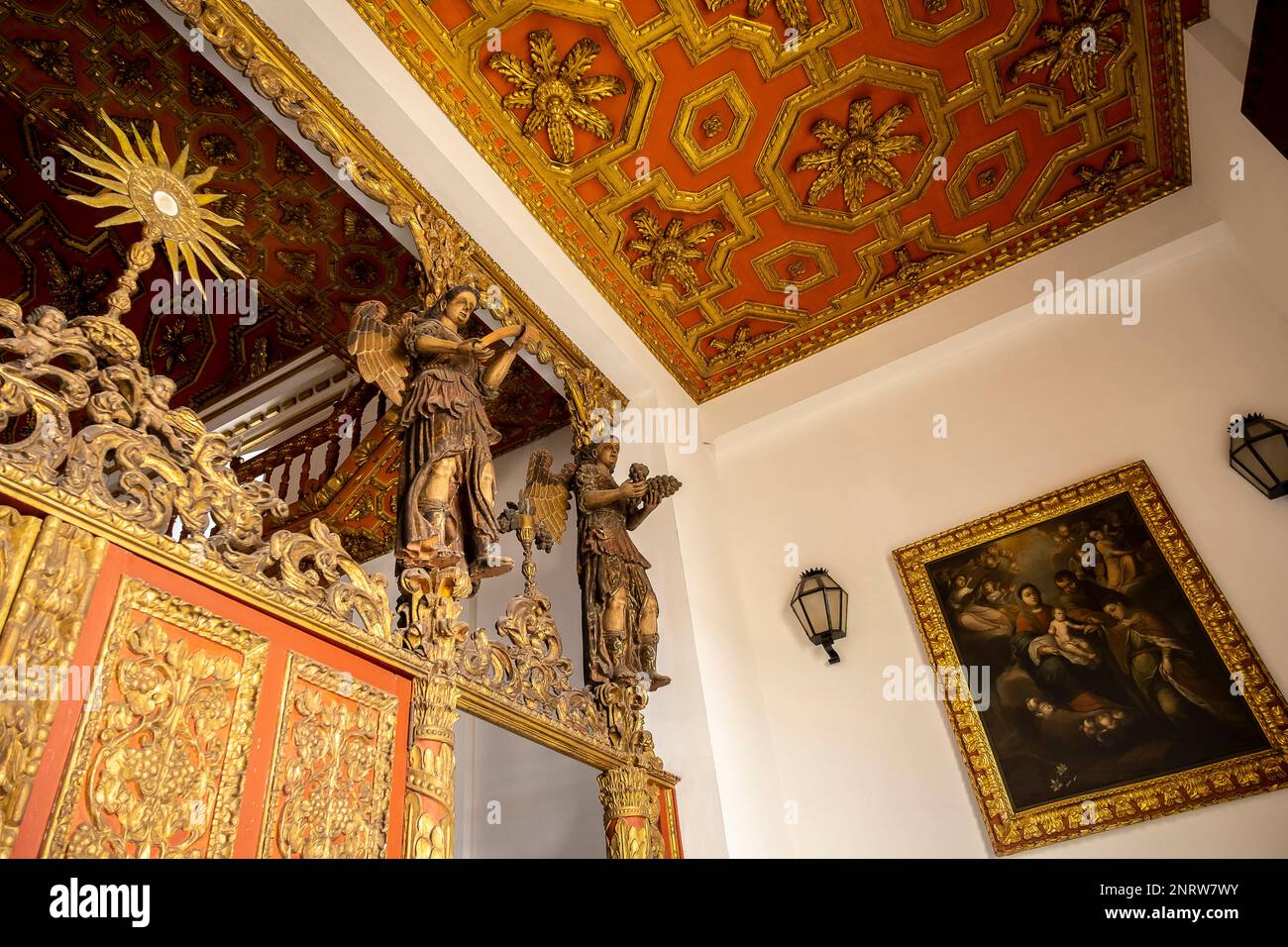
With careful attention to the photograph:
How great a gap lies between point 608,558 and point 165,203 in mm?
3039

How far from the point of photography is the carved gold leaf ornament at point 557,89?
17.5 ft

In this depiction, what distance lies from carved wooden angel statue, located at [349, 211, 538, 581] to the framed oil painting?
11.3 ft

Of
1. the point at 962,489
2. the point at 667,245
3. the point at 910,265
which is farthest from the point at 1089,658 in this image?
the point at 667,245

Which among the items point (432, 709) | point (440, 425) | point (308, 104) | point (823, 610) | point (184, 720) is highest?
point (308, 104)

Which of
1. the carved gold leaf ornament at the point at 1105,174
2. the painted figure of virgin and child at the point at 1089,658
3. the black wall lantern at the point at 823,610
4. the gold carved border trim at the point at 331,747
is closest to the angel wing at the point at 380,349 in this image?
the gold carved border trim at the point at 331,747

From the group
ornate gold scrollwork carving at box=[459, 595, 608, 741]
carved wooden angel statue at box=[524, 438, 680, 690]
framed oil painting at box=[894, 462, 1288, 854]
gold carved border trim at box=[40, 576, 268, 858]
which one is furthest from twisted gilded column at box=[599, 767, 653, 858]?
gold carved border trim at box=[40, 576, 268, 858]

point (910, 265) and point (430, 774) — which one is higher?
point (910, 265)

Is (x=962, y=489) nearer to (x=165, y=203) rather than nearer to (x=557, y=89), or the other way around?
(x=557, y=89)

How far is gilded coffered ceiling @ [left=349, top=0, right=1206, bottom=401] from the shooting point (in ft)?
Answer: 17.6

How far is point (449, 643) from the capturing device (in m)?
3.90

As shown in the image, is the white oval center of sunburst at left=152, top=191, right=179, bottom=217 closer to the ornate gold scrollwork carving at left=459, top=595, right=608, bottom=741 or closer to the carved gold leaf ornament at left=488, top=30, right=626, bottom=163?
the ornate gold scrollwork carving at left=459, top=595, right=608, bottom=741

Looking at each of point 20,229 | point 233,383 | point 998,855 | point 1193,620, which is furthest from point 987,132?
point 20,229

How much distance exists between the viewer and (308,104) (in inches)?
177

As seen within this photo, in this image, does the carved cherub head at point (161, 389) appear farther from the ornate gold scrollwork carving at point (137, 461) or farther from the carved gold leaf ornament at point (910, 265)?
the carved gold leaf ornament at point (910, 265)
